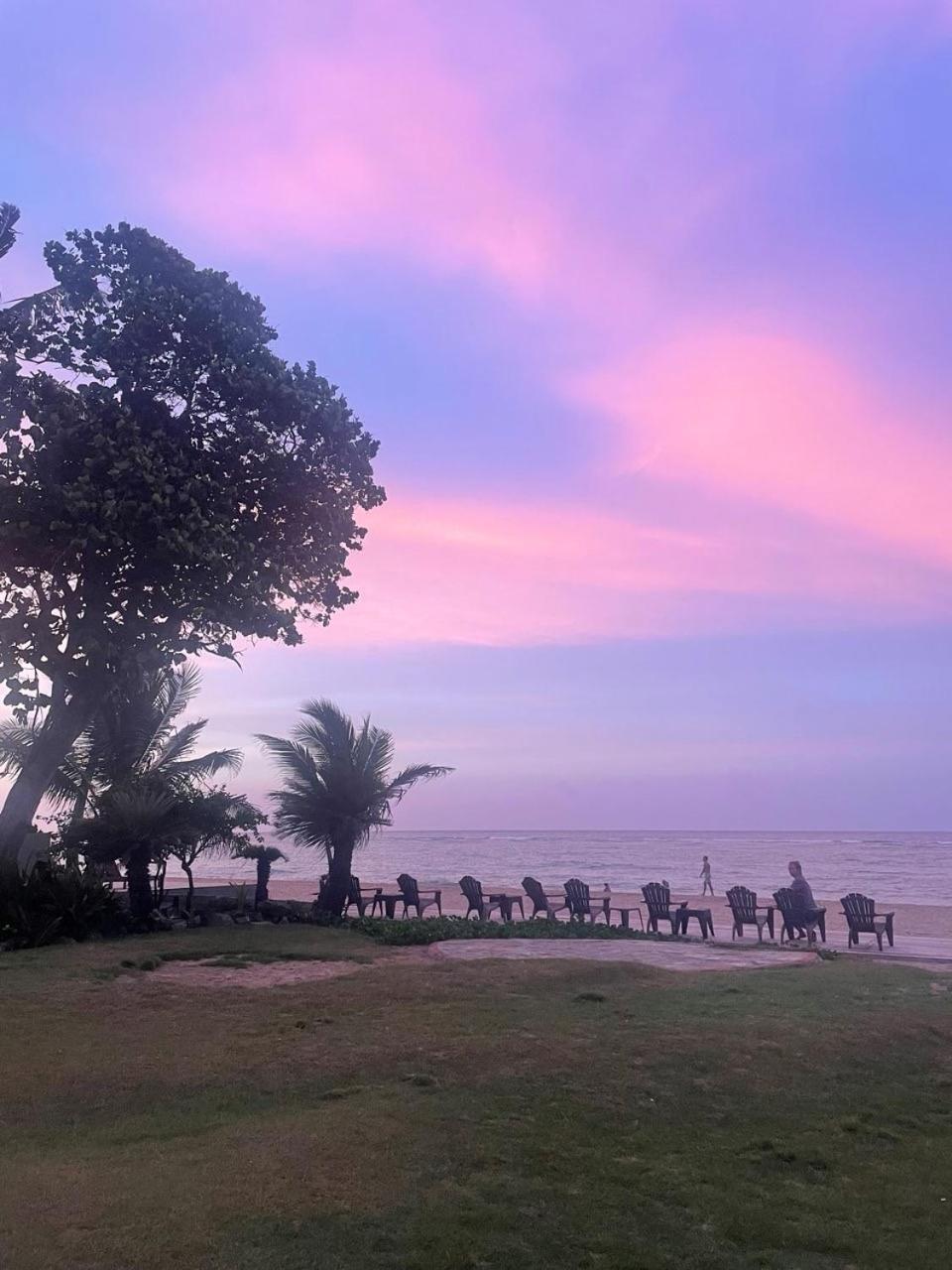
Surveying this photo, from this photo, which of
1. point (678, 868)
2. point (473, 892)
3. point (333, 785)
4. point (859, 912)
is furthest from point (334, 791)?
point (678, 868)

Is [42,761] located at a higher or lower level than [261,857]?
higher

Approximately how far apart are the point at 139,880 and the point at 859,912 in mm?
11859

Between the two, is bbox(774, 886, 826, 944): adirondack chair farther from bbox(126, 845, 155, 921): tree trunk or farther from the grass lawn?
bbox(126, 845, 155, 921): tree trunk

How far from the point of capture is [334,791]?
19.4 m

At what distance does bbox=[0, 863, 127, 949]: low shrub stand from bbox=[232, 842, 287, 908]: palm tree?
3.25 m

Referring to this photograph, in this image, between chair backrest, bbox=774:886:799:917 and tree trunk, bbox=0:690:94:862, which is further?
chair backrest, bbox=774:886:799:917

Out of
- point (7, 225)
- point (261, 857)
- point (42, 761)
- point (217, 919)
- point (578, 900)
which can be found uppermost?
point (7, 225)

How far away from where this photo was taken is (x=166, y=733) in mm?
21203

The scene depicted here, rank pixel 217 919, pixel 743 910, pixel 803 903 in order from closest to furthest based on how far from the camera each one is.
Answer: pixel 217 919 < pixel 803 903 < pixel 743 910

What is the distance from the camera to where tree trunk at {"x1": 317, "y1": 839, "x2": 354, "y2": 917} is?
1933 centimetres

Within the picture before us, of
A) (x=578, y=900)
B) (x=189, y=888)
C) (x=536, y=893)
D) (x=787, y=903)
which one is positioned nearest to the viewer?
(x=189, y=888)

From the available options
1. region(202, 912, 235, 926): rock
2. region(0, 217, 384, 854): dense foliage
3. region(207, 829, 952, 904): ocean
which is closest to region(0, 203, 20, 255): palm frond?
region(0, 217, 384, 854): dense foliage

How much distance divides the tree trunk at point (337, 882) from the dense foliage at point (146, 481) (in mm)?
4530

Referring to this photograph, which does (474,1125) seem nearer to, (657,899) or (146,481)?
(146,481)
